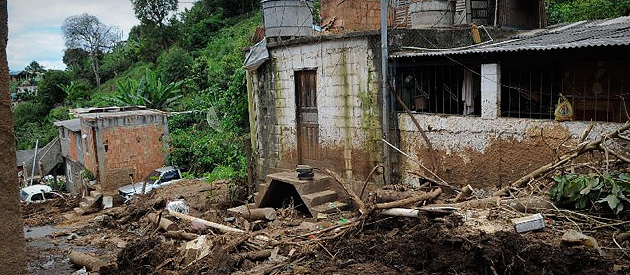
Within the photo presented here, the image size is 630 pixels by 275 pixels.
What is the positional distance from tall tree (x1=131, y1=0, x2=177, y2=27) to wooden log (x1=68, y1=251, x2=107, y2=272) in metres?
31.6

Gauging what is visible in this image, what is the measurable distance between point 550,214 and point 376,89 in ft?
15.8

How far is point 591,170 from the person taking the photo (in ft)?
23.5

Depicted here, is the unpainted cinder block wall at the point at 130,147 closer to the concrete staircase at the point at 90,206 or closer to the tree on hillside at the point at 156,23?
the concrete staircase at the point at 90,206

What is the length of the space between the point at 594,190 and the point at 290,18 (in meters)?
8.39

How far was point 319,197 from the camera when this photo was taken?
11250 mm

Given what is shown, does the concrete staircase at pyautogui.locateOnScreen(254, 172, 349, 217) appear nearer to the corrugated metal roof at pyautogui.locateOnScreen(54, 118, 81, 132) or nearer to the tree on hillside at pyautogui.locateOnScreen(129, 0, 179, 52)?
the corrugated metal roof at pyautogui.locateOnScreen(54, 118, 81, 132)

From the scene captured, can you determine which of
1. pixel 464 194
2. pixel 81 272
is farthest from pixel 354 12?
pixel 81 272

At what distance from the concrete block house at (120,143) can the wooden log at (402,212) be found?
17.2 metres

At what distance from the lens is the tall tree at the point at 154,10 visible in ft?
127

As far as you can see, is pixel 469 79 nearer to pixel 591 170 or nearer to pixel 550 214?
pixel 591 170

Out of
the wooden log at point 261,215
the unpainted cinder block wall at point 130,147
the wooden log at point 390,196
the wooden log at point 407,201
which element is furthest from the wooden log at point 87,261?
the unpainted cinder block wall at point 130,147

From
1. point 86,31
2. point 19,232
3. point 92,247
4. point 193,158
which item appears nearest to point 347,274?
point 19,232

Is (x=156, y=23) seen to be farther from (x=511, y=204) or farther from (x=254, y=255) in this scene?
(x=511, y=204)

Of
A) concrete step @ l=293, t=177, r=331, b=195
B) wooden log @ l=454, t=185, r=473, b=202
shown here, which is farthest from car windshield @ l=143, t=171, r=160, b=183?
wooden log @ l=454, t=185, r=473, b=202
